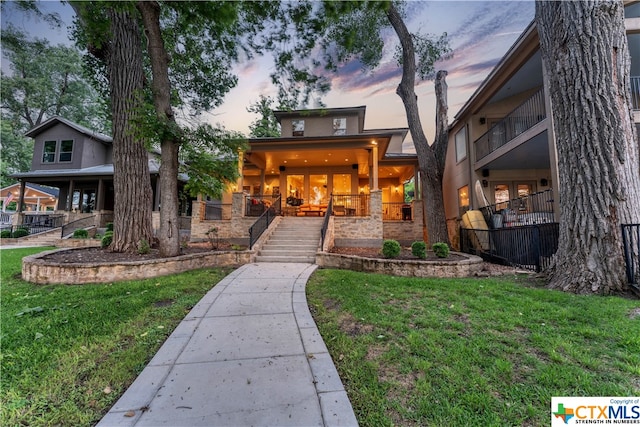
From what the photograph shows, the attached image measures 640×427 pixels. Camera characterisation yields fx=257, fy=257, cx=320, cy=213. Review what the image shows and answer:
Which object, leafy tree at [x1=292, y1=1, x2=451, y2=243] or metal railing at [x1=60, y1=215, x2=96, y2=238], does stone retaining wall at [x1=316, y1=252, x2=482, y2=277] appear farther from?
metal railing at [x1=60, y1=215, x2=96, y2=238]

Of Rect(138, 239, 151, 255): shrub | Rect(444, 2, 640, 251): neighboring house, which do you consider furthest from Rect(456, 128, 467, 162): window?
Rect(138, 239, 151, 255): shrub

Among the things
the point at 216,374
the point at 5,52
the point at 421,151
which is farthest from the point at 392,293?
the point at 5,52

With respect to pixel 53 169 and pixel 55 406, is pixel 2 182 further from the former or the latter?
pixel 55 406

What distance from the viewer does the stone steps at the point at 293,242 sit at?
793 cm

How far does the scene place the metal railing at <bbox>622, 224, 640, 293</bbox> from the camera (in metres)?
4.05

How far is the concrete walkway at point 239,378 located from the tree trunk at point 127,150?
4999mm

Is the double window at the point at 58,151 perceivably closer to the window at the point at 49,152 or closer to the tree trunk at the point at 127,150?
the window at the point at 49,152

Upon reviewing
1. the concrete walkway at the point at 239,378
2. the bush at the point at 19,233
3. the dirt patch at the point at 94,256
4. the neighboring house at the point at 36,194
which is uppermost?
the neighboring house at the point at 36,194

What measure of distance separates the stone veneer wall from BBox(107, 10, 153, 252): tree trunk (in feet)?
21.9

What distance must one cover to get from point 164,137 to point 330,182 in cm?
1003

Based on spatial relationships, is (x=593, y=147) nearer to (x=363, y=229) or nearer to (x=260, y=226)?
(x=363, y=229)

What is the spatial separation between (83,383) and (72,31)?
12849 mm

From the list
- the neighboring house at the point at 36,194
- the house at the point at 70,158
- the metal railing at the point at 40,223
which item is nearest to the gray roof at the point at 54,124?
the house at the point at 70,158

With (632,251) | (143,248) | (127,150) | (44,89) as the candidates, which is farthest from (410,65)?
(44,89)
